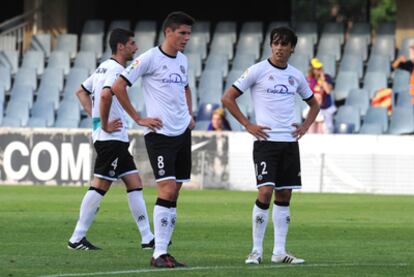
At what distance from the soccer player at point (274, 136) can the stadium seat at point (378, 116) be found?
48.5 ft

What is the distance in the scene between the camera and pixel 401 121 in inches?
1029

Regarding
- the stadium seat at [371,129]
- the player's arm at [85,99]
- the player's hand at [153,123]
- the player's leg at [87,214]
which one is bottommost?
the player's leg at [87,214]

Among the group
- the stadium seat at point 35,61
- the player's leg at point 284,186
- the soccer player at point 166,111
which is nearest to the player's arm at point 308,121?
the player's leg at point 284,186

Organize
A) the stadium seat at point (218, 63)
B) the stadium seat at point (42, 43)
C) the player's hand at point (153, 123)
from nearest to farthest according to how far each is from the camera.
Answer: the player's hand at point (153, 123), the stadium seat at point (218, 63), the stadium seat at point (42, 43)

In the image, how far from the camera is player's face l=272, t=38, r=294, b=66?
11586mm

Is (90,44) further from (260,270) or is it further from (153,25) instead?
(260,270)

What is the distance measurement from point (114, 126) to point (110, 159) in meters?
0.35

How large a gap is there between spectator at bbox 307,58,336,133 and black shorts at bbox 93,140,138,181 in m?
11.9

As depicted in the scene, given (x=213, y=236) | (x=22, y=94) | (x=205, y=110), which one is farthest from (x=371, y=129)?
(x=213, y=236)

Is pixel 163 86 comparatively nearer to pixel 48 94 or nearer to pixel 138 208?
pixel 138 208

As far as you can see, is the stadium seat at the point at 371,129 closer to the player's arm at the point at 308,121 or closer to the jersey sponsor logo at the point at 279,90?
the player's arm at the point at 308,121

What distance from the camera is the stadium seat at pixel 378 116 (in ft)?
86.9

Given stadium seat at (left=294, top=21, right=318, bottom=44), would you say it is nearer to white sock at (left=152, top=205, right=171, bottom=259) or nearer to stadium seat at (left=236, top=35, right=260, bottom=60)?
stadium seat at (left=236, top=35, right=260, bottom=60)

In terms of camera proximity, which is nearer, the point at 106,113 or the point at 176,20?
the point at 176,20
